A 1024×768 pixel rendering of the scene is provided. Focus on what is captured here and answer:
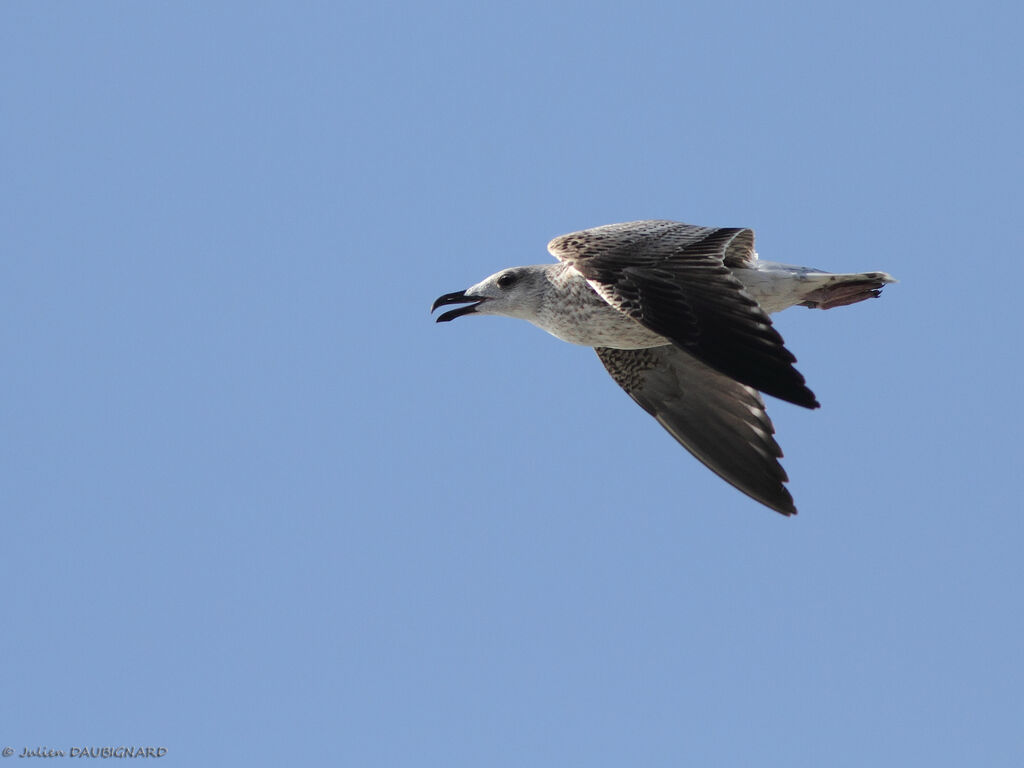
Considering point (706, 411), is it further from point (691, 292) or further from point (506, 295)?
point (691, 292)

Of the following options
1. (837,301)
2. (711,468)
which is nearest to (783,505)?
(711,468)

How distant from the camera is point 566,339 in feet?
46.2

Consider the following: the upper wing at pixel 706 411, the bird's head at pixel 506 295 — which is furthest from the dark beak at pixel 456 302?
the upper wing at pixel 706 411

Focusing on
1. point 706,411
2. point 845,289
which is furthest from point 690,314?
point 706,411

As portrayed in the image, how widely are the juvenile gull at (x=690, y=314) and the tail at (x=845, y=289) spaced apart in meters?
0.01

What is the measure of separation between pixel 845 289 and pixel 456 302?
155 inches

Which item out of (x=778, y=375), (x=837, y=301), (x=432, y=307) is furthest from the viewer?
(x=432, y=307)

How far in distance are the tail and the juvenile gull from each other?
1 cm

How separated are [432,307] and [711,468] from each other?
131 inches

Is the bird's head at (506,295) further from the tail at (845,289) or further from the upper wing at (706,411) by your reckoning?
the tail at (845,289)

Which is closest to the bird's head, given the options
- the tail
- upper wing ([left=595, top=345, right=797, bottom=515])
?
upper wing ([left=595, top=345, right=797, bottom=515])

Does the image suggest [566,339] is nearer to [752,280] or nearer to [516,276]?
[516,276]

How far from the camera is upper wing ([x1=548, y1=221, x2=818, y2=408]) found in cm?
1109

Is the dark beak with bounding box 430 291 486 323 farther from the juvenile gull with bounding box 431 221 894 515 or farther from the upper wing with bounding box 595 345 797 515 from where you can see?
the upper wing with bounding box 595 345 797 515
